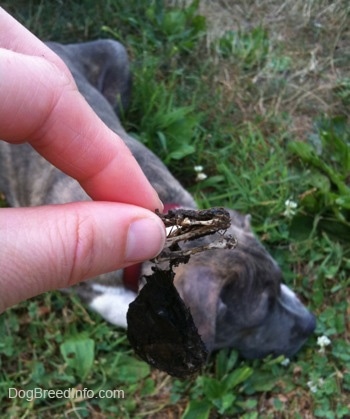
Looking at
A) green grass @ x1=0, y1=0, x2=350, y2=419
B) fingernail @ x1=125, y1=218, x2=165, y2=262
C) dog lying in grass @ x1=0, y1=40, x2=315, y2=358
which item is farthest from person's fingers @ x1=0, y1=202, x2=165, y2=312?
green grass @ x1=0, y1=0, x2=350, y2=419

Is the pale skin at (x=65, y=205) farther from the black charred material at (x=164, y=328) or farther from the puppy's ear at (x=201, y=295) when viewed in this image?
the puppy's ear at (x=201, y=295)

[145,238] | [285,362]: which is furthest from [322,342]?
[145,238]

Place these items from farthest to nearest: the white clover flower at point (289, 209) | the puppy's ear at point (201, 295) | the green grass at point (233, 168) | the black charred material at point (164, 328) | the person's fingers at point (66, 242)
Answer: the white clover flower at point (289, 209) < the green grass at point (233, 168) < the puppy's ear at point (201, 295) < the black charred material at point (164, 328) < the person's fingers at point (66, 242)

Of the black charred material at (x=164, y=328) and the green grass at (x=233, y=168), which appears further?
the green grass at (x=233, y=168)

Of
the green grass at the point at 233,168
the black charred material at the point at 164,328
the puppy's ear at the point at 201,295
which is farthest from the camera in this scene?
the green grass at the point at 233,168

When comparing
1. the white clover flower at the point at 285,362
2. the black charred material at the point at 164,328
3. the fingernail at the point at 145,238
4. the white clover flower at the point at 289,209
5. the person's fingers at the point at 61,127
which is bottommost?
the white clover flower at the point at 285,362

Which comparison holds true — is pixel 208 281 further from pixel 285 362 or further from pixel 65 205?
pixel 65 205

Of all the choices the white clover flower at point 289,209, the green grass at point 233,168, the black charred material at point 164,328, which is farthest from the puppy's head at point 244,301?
the black charred material at point 164,328

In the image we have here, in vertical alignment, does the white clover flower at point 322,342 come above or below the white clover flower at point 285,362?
above
